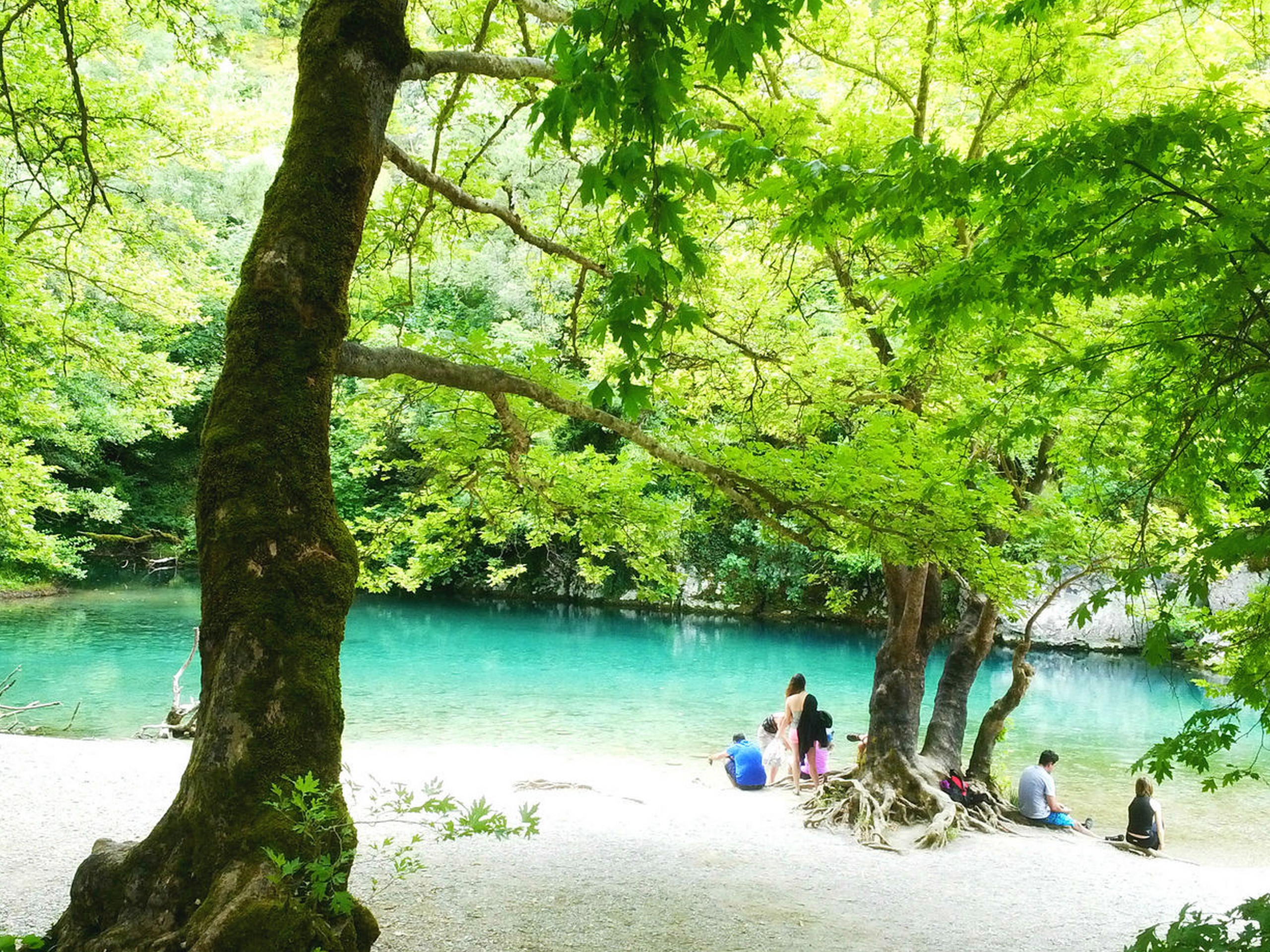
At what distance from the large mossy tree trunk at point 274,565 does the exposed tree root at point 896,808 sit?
6386 millimetres

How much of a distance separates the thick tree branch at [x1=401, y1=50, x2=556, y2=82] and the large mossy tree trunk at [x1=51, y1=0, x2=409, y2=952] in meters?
0.16

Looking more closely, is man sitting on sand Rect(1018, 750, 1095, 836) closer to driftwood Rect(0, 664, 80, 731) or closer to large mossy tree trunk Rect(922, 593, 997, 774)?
large mossy tree trunk Rect(922, 593, 997, 774)

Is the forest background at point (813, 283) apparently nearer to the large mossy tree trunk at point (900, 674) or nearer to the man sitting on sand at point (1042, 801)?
the large mossy tree trunk at point (900, 674)

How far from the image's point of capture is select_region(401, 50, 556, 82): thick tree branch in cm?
393

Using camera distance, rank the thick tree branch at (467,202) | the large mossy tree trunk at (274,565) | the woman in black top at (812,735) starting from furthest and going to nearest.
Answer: the woman in black top at (812,735) → the thick tree branch at (467,202) → the large mossy tree trunk at (274,565)

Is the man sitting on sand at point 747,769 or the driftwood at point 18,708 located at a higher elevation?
the man sitting on sand at point 747,769

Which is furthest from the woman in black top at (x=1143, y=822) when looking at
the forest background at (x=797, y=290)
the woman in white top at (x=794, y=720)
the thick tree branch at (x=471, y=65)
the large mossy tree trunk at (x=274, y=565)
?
the thick tree branch at (x=471, y=65)

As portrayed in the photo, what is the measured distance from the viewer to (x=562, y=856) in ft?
19.8

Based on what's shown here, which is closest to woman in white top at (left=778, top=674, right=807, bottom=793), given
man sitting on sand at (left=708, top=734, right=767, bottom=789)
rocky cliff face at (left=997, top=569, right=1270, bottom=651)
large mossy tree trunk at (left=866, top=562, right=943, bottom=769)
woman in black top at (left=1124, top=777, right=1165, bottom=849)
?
man sitting on sand at (left=708, top=734, right=767, bottom=789)

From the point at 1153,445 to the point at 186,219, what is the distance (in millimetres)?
13162

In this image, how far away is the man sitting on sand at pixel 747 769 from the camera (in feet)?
34.3

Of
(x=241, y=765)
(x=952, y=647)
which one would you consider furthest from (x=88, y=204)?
(x=952, y=647)

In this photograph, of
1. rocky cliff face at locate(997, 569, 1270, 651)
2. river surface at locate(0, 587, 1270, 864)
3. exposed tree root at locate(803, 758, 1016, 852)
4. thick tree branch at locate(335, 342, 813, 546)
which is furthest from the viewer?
rocky cliff face at locate(997, 569, 1270, 651)

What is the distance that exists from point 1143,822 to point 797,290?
276 inches
